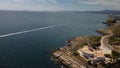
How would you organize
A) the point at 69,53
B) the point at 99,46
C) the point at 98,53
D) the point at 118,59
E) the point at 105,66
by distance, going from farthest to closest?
the point at 99,46 < the point at 69,53 < the point at 98,53 < the point at 118,59 < the point at 105,66

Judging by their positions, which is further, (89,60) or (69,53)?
(69,53)

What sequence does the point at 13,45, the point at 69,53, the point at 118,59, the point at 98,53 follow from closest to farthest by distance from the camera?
the point at 118,59, the point at 98,53, the point at 69,53, the point at 13,45

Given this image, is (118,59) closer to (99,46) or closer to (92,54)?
(92,54)

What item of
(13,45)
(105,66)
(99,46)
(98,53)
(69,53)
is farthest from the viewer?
(13,45)

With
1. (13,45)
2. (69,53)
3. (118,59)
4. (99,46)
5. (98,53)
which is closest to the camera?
(118,59)

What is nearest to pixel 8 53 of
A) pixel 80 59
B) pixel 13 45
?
pixel 13 45

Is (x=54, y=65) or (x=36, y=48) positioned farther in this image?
(x=36, y=48)

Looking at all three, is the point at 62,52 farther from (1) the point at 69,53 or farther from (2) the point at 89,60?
(2) the point at 89,60

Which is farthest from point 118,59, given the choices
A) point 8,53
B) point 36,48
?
point 8,53
